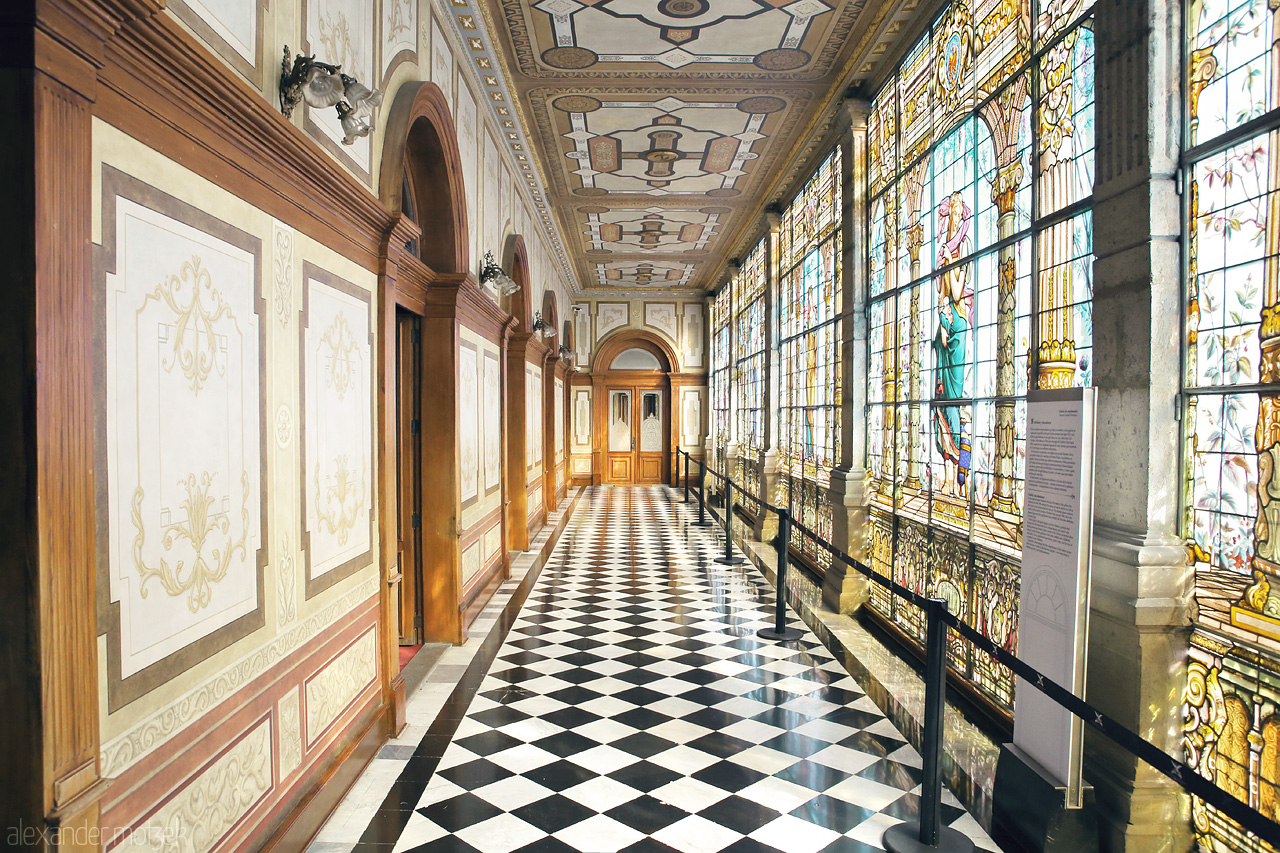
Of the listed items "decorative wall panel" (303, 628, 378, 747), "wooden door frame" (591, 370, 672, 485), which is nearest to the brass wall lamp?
"decorative wall panel" (303, 628, 378, 747)

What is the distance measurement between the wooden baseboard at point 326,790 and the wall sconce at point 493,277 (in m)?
4.23

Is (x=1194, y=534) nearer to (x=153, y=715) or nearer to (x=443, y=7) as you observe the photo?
(x=153, y=715)

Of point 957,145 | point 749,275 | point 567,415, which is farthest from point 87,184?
point 567,415

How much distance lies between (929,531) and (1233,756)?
278 cm

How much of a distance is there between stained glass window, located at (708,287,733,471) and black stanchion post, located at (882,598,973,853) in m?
12.3

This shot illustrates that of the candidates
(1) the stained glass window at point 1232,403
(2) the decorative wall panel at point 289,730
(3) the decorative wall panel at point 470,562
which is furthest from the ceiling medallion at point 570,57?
(2) the decorative wall panel at point 289,730

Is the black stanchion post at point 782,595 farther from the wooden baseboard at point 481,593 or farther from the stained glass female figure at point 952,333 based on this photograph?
the wooden baseboard at point 481,593

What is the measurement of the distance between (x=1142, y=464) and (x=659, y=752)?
9.19 feet

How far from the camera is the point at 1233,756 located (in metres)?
2.65

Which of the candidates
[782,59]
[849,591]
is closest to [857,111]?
[782,59]

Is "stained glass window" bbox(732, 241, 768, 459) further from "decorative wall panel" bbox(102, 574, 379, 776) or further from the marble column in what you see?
"decorative wall panel" bbox(102, 574, 379, 776)

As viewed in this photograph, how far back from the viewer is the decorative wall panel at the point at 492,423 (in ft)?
24.3

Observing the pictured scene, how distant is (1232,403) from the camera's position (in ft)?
9.02

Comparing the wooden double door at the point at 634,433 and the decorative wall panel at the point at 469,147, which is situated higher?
the decorative wall panel at the point at 469,147
